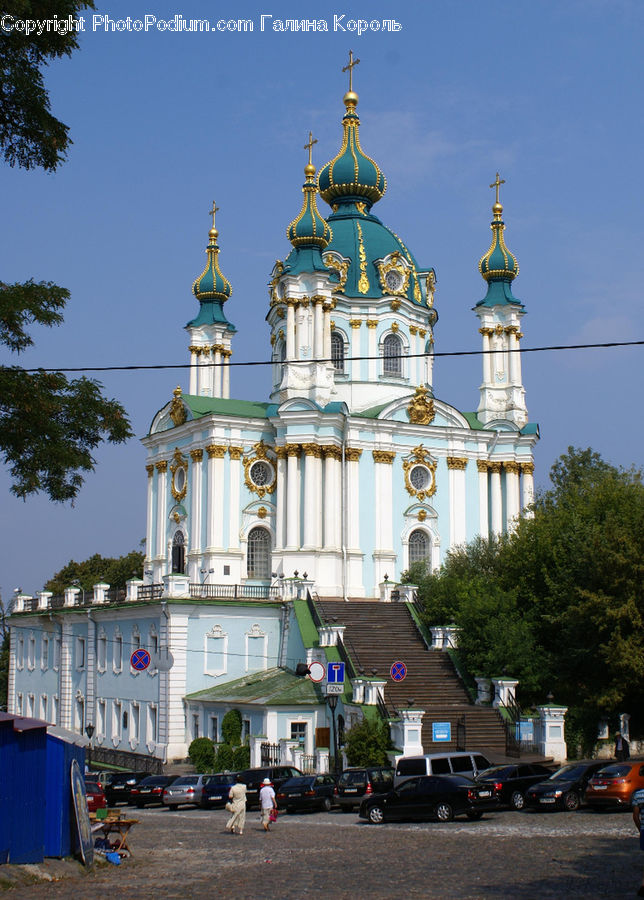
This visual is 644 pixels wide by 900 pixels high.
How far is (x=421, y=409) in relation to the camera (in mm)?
48969

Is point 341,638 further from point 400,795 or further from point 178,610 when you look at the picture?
point 400,795

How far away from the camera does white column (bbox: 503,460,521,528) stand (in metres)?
50.7

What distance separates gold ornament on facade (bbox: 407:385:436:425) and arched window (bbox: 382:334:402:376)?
7.66 feet

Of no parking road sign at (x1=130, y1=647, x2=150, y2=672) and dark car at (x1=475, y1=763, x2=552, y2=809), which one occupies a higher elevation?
no parking road sign at (x1=130, y1=647, x2=150, y2=672)

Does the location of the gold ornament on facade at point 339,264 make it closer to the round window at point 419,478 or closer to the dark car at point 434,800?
the round window at point 419,478

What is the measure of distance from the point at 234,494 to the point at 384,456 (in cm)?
627

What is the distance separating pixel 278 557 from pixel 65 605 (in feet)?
30.4

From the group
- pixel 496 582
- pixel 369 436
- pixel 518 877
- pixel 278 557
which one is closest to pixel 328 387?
pixel 369 436

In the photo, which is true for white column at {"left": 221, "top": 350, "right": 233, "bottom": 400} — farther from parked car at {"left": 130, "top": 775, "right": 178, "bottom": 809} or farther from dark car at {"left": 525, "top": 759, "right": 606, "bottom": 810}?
dark car at {"left": 525, "top": 759, "right": 606, "bottom": 810}

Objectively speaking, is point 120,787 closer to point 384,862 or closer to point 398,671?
Answer: point 398,671

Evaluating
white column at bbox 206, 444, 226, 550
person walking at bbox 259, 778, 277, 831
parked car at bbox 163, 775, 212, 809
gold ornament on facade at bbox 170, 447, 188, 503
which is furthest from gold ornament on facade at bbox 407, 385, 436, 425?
person walking at bbox 259, 778, 277, 831

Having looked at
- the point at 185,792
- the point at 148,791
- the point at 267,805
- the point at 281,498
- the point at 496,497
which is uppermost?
the point at 496,497

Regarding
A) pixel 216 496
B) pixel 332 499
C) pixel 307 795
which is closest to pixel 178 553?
pixel 216 496

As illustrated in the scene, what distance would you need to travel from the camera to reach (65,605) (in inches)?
1875
